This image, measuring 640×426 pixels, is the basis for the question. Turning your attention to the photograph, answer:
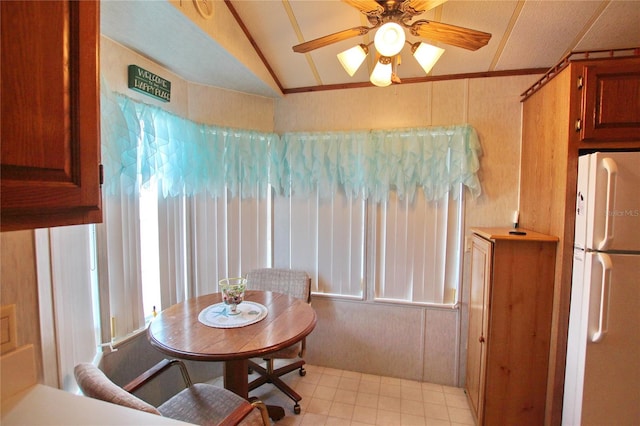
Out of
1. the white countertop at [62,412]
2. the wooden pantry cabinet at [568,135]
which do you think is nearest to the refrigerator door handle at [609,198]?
the wooden pantry cabinet at [568,135]

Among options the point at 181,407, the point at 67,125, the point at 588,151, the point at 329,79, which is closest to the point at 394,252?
the point at 588,151

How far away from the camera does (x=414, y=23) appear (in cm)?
127

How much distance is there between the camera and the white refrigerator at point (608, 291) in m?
1.32

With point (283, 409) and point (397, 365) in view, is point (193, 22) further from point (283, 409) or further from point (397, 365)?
point (397, 365)

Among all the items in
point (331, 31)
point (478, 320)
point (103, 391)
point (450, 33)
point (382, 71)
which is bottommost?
point (478, 320)

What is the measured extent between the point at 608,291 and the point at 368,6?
173 cm

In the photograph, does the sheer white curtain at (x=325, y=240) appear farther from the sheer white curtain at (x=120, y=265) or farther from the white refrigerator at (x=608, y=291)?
the white refrigerator at (x=608, y=291)

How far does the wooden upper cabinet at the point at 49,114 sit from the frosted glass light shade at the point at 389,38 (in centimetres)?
102

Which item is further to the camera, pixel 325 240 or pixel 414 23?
pixel 325 240

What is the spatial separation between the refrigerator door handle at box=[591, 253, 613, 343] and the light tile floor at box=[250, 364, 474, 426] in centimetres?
110

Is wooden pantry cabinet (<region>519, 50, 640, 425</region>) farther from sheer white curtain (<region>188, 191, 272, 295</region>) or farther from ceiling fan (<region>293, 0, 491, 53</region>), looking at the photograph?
sheer white curtain (<region>188, 191, 272, 295</region>)

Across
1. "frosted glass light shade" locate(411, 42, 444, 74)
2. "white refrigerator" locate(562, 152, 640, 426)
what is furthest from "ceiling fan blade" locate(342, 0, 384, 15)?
"white refrigerator" locate(562, 152, 640, 426)

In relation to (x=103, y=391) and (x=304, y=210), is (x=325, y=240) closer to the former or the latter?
(x=304, y=210)

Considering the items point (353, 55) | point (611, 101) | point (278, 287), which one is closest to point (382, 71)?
point (353, 55)
